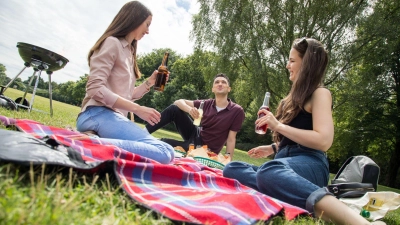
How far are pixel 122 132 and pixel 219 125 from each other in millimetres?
2599

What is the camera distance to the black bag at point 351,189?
2587 millimetres

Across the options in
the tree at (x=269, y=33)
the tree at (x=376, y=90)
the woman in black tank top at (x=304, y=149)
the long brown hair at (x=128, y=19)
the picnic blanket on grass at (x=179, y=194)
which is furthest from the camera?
the tree at (x=269, y=33)

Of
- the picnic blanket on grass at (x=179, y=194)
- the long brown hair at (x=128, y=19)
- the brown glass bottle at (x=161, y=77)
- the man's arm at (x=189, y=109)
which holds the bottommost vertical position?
the picnic blanket on grass at (x=179, y=194)

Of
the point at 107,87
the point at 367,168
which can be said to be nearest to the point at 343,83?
the point at 367,168

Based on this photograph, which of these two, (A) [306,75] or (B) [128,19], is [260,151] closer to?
(A) [306,75]

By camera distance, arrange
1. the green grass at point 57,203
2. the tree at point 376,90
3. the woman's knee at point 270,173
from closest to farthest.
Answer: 1. the green grass at point 57,203
2. the woman's knee at point 270,173
3. the tree at point 376,90

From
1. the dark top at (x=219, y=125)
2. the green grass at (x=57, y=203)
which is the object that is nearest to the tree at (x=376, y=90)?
the dark top at (x=219, y=125)

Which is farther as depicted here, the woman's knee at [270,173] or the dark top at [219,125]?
the dark top at [219,125]

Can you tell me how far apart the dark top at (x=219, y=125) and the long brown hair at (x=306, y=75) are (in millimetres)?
2238

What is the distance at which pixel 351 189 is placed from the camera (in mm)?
2658

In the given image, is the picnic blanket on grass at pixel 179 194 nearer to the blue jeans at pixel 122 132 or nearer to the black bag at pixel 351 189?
the blue jeans at pixel 122 132

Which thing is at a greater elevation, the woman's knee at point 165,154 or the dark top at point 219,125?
the dark top at point 219,125

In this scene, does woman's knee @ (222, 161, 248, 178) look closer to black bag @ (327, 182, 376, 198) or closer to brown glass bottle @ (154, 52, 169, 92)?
black bag @ (327, 182, 376, 198)

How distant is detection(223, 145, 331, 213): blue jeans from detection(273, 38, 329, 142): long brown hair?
0.36m
